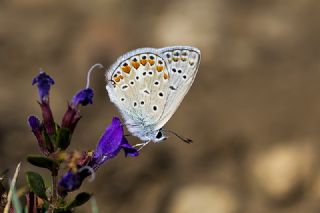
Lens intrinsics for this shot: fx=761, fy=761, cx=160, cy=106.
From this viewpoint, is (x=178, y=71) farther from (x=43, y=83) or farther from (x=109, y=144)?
(x=43, y=83)

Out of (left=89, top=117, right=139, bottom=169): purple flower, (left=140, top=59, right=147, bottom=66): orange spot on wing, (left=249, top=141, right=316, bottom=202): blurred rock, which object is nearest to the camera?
(left=89, top=117, right=139, bottom=169): purple flower

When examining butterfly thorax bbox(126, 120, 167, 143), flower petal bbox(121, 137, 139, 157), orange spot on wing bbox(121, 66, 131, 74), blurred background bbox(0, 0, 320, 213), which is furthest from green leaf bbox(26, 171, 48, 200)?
blurred background bbox(0, 0, 320, 213)

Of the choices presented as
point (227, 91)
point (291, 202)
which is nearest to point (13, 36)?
point (227, 91)

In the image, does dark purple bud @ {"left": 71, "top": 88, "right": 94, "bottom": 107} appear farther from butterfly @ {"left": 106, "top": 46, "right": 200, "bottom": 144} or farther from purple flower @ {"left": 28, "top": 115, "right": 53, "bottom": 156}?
butterfly @ {"left": 106, "top": 46, "right": 200, "bottom": 144}

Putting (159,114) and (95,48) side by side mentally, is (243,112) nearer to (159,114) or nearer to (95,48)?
(95,48)

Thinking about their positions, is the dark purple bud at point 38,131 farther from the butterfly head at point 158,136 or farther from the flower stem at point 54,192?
the butterfly head at point 158,136

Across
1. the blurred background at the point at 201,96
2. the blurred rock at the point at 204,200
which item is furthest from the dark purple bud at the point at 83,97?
the blurred rock at the point at 204,200

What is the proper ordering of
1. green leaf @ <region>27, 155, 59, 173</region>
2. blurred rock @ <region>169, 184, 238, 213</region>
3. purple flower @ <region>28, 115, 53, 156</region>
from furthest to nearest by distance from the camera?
blurred rock @ <region>169, 184, 238, 213</region>, purple flower @ <region>28, 115, 53, 156</region>, green leaf @ <region>27, 155, 59, 173</region>

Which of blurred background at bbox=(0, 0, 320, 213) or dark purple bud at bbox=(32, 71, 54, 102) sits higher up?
dark purple bud at bbox=(32, 71, 54, 102)
